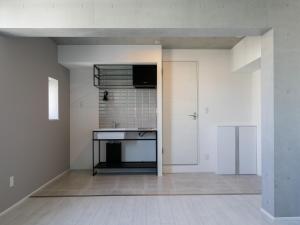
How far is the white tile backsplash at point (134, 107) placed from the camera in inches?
215

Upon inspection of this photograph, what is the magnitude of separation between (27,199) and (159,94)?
280 cm

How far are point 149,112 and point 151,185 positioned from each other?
5.74 ft

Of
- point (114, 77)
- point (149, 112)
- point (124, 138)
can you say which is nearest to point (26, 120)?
point (124, 138)

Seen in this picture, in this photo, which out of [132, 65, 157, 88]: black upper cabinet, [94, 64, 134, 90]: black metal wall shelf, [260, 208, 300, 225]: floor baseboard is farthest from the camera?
[94, 64, 134, 90]: black metal wall shelf

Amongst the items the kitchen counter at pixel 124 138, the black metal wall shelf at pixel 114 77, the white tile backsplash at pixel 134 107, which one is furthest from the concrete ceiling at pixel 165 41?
the kitchen counter at pixel 124 138

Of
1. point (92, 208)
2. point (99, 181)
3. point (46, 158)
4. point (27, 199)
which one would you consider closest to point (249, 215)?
point (92, 208)

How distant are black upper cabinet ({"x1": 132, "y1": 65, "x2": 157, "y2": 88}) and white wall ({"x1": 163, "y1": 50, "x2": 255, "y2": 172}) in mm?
714

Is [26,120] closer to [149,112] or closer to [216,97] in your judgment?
[149,112]

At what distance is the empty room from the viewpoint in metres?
2.69

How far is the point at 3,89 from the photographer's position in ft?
9.75

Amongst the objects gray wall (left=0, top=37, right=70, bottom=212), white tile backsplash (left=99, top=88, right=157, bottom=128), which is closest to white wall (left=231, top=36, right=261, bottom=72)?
white tile backsplash (left=99, top=88, right=157, bottom=128)

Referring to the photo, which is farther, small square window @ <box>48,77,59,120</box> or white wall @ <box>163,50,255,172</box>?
white wall @ <box>163,50,255,172</box>

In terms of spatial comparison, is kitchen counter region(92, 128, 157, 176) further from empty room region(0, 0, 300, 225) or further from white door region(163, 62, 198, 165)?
white door region(163, 62, 198, 165)

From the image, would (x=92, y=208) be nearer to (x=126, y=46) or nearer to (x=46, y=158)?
(x=46, y=158)
